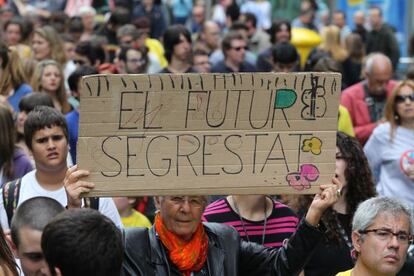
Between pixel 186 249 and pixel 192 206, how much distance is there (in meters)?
0.19

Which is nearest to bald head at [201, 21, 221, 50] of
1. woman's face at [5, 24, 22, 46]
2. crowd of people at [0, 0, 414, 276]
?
woman's face at [5, 24, 22, 46]

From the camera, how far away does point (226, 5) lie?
2222 cm

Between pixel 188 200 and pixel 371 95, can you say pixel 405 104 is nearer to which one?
pixel 371 95

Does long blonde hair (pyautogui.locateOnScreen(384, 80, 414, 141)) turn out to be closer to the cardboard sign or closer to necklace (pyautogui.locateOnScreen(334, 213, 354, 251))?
necklace (pyautogui.locateOnScreen(334, 213, 354, 251))

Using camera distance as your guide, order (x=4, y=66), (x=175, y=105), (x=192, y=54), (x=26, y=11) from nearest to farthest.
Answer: (x=175, y=105) → (x=4, y=66) → (x=192, y=54) → (x=26, y=11)

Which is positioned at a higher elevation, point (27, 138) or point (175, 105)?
point (175, 105)

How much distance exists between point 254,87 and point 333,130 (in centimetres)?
42

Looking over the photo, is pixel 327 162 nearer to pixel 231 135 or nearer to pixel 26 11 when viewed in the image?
pixel 231 135

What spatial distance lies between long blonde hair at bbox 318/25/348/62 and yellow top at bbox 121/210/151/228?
26.7 feet

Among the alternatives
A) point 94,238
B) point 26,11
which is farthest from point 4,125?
point 26,11

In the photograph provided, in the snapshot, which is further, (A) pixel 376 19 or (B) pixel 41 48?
(A) pixel 376 19

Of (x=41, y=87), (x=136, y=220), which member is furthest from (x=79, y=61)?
(x=136, y=220)

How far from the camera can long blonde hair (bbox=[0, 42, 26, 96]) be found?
1094cm

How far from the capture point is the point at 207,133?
17.5ft
